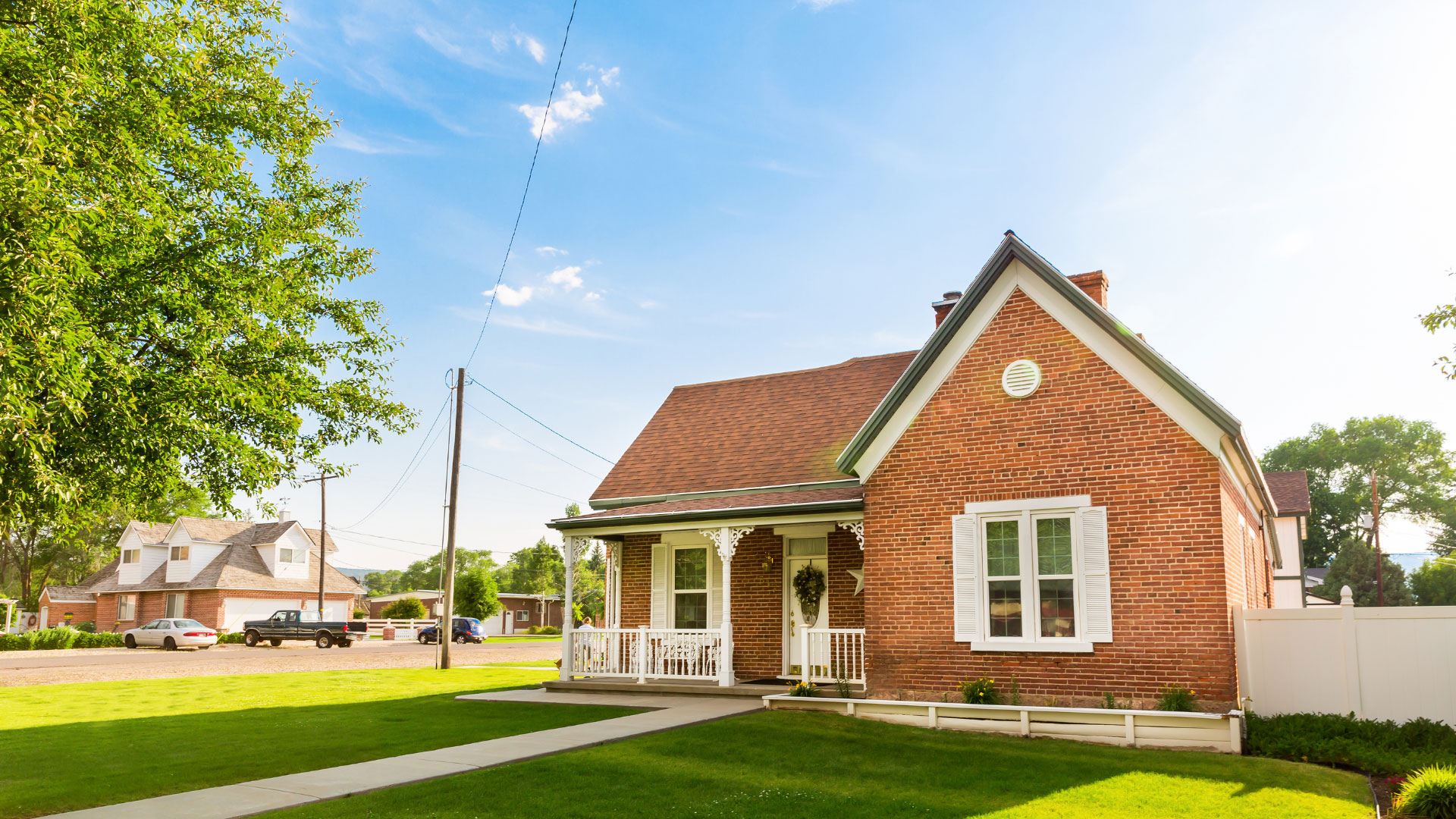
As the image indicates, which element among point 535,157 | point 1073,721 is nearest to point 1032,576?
point 1073,721

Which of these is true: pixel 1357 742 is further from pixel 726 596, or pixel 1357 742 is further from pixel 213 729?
pixel 213 729

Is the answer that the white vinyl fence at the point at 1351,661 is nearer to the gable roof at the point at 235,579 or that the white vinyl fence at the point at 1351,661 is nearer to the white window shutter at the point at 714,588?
the white window shutter at the point at 714,588

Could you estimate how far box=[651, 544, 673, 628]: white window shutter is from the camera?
18375 millimetres

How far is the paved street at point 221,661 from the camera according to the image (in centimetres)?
2567

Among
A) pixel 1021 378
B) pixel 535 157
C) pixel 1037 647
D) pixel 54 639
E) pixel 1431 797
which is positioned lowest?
pixel 54 639

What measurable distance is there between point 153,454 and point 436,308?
11.8 meters

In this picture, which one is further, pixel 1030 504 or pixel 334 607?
pixel 334 607

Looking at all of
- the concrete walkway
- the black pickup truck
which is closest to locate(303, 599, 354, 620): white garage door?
the black pickup truck

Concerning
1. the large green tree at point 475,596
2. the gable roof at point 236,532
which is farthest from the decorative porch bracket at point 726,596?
the large green tree at point 475,596

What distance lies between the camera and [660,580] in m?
18.5

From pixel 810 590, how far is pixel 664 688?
3.13 meters

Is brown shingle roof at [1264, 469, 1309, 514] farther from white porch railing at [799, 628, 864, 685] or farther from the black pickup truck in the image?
the black pickup truck

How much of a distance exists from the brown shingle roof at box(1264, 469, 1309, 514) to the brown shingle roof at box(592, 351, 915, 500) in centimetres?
2054

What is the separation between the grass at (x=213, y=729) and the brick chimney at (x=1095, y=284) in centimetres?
972
